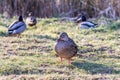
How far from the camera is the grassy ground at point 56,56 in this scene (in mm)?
7363

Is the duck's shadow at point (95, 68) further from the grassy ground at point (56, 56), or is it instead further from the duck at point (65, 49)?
the duck at point (65, 49)

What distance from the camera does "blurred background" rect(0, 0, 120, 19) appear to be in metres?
15.1

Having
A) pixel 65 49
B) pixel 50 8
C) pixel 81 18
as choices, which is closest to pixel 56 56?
pixel 65 49

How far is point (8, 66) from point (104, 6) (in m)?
Result: 7.67

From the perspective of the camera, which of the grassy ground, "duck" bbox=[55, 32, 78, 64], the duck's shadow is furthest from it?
"duck" bbox=[55, 32, 78, 64]

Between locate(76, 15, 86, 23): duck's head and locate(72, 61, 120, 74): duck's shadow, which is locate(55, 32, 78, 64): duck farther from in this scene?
locate(76, 15, 86, 23): duck's head

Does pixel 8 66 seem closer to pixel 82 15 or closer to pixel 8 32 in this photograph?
pixel 8 32

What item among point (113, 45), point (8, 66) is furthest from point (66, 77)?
point (113, 45)

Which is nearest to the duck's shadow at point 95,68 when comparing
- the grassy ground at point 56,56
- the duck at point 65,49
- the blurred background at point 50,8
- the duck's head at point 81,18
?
the grassy ground at point 56,56

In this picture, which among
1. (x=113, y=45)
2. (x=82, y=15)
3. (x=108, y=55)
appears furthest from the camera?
(x=82, y=15)

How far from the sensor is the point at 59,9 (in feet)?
49.6

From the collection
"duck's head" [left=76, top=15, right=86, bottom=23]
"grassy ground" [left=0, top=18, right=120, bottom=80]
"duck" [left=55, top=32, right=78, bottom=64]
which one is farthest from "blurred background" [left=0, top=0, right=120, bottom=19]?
"duck" [left=55, top=32, right=78, bottom=64]

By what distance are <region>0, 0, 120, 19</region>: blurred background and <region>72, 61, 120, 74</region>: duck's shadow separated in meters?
6.90

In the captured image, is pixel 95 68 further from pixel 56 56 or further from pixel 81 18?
pixel 81 18
